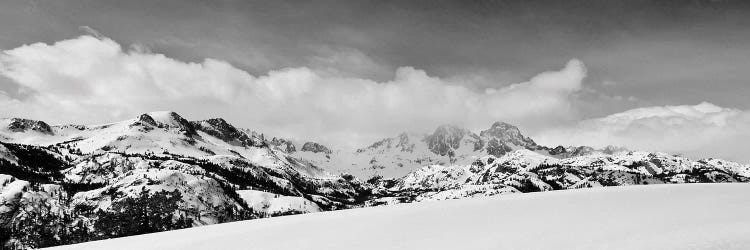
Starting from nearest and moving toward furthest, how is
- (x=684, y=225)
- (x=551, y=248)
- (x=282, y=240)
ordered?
(x=551, y=248) → (x=684, y=225) → (x=282, y=240)

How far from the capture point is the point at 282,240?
27438mm

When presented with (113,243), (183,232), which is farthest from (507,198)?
(113,243)

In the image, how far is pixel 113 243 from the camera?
1273 inches

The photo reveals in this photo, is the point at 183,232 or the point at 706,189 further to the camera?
the point at 706,189

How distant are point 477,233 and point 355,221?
9.13m

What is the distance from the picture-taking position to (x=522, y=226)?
1043 inches

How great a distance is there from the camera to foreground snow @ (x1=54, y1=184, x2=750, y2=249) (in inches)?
882

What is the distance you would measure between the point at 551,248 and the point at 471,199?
16.6 metres

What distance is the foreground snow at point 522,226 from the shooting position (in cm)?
2239

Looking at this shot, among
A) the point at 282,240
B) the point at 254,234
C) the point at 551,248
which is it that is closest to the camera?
the point at 551,248

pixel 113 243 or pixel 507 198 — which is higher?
pixel 507 198

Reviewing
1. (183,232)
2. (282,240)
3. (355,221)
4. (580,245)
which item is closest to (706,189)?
(580,245)

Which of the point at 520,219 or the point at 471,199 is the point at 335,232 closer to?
the point at 520,219

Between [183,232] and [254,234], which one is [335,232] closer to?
[254,234]
